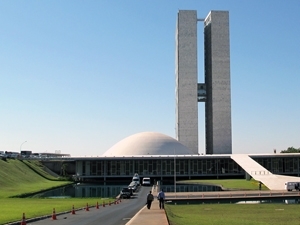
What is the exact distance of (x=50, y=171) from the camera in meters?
96.2

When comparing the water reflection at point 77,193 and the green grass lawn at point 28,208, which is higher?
the green grass lawn at point 28,208

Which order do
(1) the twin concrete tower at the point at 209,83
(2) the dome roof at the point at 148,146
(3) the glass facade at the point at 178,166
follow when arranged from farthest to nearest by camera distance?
(1) the twin concrete tower at the point at 209,83, (2) the dome roof at the point at 148,146, (3) the glass facade at the point at 178,166

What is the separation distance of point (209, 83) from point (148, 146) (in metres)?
30.1

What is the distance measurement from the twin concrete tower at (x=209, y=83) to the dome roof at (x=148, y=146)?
10492 mm

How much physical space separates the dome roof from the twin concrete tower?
1049 cm

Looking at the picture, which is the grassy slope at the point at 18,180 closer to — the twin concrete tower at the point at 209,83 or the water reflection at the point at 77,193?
the water reflection at the point at 77,193

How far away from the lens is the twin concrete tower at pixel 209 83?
122188 millimetres

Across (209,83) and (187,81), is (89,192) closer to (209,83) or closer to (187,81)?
(187,81)

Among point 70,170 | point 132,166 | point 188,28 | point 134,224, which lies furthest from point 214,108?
point 134,224

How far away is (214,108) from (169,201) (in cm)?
8149

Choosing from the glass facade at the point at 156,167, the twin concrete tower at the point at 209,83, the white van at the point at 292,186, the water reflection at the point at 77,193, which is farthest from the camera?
the twin concrete tower at the point at 209,83

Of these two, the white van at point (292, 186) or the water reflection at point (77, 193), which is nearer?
the white van at point (292, 186)

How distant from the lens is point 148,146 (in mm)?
108250

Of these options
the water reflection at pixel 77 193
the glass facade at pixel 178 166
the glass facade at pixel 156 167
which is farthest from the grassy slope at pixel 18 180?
the glass facade at pixel 178 166
